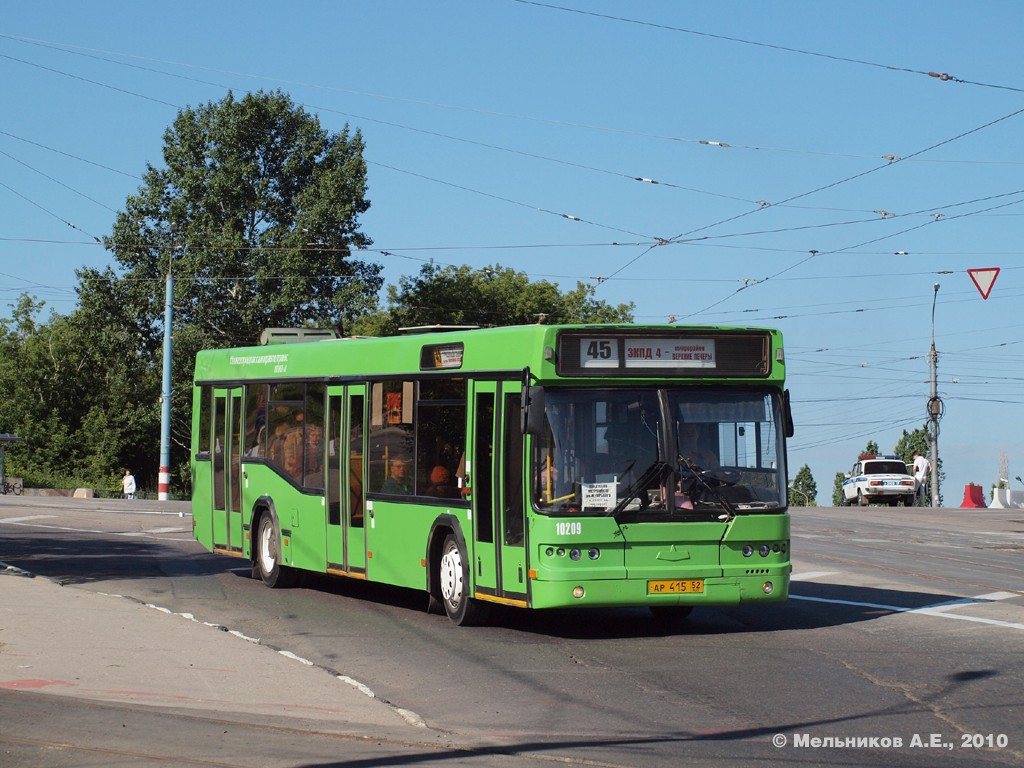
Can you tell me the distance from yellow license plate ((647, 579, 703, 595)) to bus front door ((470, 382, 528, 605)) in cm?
112

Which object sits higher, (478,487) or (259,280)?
(259,280)

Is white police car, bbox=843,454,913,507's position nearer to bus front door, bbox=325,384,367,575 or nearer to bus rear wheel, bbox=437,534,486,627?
bus front door, bbox=325,384,367,575

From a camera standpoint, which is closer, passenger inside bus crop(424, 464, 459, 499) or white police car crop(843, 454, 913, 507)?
passenger inside bus crop(424, 464, 459, 499)

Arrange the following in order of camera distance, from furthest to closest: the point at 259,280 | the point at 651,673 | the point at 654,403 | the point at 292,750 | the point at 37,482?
the point at 37,482 < the point at 259,280 < the point at 654,403 < the point at 651,673 < the point at 292,750

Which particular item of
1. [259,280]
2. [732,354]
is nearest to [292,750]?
[732,354]

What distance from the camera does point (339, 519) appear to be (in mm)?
16984

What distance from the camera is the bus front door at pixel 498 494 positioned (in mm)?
13474

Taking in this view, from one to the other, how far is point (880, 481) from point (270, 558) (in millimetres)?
39844

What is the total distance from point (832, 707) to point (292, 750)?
3579 millimetres

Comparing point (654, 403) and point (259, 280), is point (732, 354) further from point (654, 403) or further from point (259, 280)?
point (259, 280)

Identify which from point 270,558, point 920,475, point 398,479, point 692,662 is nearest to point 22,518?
point 270,558

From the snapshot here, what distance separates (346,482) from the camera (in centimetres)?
1681

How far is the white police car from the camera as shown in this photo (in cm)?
5516

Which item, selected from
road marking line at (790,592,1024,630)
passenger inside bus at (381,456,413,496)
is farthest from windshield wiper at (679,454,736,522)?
passenger inside bus at (381,456,413,496)
